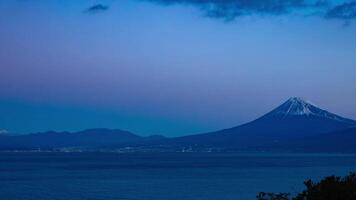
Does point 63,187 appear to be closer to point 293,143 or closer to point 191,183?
point 191,183

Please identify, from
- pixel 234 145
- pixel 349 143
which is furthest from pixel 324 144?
pixel 234 145

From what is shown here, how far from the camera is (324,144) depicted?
175 m

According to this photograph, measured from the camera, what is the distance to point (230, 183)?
160ft

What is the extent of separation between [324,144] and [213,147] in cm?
3195

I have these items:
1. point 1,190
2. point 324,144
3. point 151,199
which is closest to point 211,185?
point 151,199

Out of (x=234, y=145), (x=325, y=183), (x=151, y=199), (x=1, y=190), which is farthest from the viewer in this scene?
(x=234, y=145)

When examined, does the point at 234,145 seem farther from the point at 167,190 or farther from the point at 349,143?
the point at 167,190

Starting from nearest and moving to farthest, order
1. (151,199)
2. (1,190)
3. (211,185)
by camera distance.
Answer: (151,199), (1,190), (211,185)

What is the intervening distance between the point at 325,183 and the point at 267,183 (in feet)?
116

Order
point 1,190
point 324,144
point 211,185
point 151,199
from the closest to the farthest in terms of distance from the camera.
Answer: point 151,199
point 1,190
point 211,185
point 324,144

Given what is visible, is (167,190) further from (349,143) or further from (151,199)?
(349,143)

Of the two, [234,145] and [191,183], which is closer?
[191,183]

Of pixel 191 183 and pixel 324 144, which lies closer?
pixel 191 183

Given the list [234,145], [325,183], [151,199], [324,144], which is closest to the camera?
[325,183]
